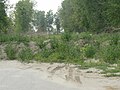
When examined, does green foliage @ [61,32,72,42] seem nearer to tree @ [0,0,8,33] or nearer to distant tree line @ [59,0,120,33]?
distant tree line @ [59,0,120,33]

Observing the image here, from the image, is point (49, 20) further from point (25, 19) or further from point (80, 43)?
point (80, 43)

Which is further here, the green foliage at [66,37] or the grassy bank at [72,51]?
the green foliage at [66,37]

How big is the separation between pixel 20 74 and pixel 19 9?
5503cm

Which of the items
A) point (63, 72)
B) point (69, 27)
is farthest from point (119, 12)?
point (69, 27)

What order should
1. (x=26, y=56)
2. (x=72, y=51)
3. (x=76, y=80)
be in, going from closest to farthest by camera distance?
(x=76, y=80)
(x=72, y=51)
(x=26, y=56)

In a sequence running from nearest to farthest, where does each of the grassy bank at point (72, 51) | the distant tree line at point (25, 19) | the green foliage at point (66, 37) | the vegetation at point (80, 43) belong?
the grassy bank at point (72, 51) → the vegetation at point (80, 43) → the green foliage at point (66, 37) → the distant tree line at point (25, 19)

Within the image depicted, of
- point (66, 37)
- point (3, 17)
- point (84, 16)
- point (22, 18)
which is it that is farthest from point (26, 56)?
point (22, 18)

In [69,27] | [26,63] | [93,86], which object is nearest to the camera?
[93,86]

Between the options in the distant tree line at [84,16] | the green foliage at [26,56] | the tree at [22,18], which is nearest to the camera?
the green foliage at [26,56]

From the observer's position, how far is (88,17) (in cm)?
4562

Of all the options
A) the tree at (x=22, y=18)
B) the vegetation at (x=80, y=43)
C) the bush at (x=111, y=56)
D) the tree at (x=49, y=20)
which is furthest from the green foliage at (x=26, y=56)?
the tree at (x=49, y=20)

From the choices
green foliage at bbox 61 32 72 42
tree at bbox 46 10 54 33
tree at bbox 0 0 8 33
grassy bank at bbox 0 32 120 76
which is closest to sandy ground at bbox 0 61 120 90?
grassy bank at bbox 0 32 120 76

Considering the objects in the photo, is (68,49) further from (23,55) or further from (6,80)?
Result: (6,80)

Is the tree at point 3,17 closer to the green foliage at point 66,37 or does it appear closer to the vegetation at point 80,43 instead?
the vegetation at point 80,43
